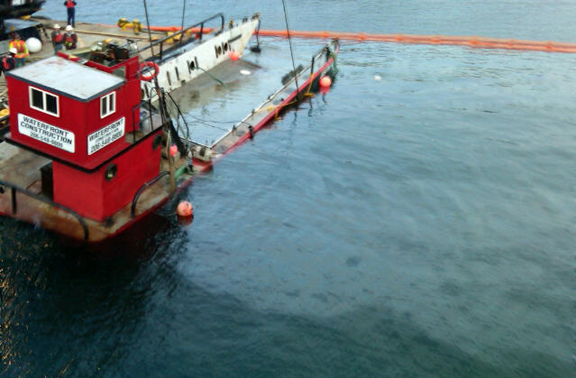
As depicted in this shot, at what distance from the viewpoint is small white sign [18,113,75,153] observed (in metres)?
18.7

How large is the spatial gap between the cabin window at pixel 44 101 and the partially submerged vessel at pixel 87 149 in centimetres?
3

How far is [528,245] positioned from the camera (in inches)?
888

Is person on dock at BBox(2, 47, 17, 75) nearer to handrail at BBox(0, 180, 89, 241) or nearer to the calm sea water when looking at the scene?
the calm sea water

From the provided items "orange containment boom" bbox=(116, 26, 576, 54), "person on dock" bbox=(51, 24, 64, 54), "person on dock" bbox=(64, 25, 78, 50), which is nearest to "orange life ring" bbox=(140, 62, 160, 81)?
"person on dock" bbox=(64, 25, 78, 50)

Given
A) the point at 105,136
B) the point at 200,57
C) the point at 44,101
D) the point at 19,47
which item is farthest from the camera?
the point at 200,57

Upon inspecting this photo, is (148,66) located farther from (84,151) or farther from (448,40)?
(448,40)

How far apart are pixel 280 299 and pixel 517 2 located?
169 ft

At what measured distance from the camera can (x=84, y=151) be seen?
736 inches

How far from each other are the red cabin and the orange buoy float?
2.15 m

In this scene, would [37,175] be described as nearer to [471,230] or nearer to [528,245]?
[471,230]

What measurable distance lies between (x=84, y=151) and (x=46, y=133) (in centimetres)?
152

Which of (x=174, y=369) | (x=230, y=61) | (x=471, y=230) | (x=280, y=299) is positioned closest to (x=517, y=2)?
(x=230, y=61)

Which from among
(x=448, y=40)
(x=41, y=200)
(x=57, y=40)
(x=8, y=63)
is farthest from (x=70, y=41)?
(x=448, y=40)

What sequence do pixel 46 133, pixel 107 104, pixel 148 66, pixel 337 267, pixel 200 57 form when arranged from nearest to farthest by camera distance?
1. pixel 46 133
2. pixel 107 104
3. pixel 337 267
4. pixel 148 66
5. pixel 200 57
